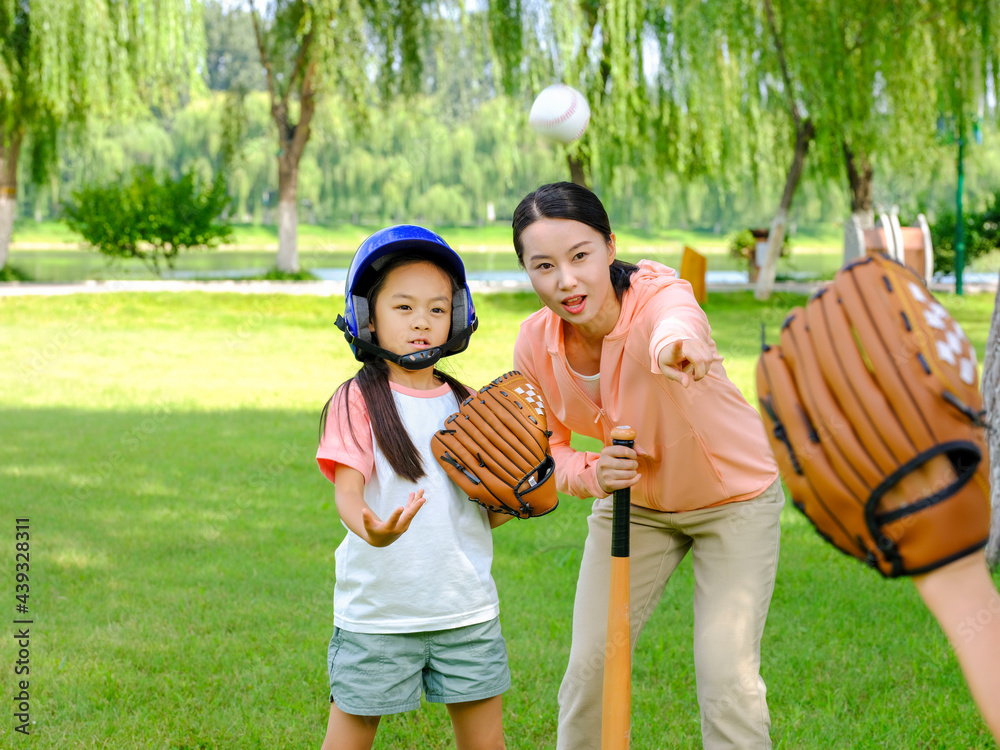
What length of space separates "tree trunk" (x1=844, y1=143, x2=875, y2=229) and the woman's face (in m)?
20.0

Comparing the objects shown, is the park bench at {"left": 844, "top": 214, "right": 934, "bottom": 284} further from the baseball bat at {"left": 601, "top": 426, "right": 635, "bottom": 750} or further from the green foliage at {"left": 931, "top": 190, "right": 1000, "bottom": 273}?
the baseball bat at {"left": 601, "top": 426, "right": 635, "bottom": 750}

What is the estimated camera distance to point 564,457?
2.86m

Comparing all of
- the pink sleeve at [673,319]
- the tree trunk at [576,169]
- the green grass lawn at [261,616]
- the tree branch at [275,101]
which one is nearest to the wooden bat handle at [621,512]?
the pink sleeve at [673,319]

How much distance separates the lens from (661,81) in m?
18.4

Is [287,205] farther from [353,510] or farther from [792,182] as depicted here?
[353,510]

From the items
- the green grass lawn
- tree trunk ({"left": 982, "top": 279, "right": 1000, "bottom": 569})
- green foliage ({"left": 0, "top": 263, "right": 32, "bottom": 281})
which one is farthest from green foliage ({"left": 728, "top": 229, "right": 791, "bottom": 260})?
tree trunk ({"left": 982, "top": 279, "right": 1000, "bottom": 569})

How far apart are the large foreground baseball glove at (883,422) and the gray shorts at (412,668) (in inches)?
50.4

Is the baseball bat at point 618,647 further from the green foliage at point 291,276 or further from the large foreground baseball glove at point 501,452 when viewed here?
the green foliage at point 291,276

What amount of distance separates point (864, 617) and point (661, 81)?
15.5m

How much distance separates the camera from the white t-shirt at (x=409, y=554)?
2471 millimetres

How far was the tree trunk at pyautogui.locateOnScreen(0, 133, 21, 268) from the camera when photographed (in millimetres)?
18938

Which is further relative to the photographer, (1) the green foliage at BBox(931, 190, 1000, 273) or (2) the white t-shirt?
(1) the green foliage at BBox(931, 190, 1000, 273)

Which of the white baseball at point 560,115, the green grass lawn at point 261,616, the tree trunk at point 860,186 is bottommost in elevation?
the green grass lawn at point 261,616

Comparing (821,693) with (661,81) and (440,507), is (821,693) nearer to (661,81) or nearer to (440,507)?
(440,507)
